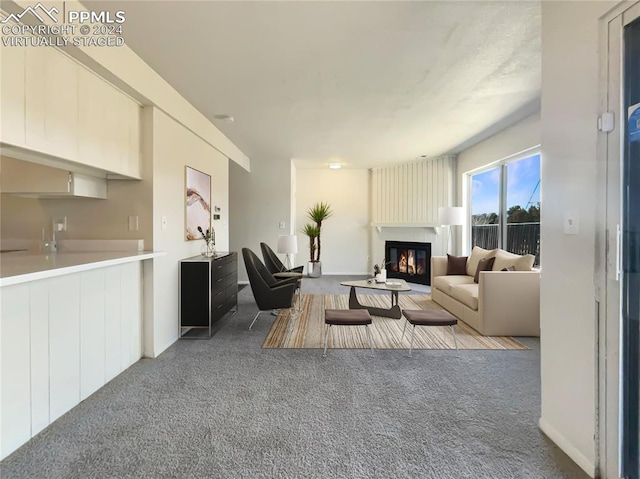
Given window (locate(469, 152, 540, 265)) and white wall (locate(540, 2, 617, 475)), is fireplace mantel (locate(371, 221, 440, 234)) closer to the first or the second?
window (locate(469, 152, 540, 265))

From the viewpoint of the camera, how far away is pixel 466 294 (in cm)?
387

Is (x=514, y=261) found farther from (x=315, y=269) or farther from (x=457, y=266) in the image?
(x=315, y=269)

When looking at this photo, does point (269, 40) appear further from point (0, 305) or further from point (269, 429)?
point (269, 429)

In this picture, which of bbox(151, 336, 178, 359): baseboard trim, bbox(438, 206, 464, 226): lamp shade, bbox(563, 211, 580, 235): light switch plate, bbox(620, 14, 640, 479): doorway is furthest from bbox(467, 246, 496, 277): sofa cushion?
bbox(151, 336, 178, 359): baseboard trim

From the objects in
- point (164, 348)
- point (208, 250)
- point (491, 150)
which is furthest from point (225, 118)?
point (491, 150)

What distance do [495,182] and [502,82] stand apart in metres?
2.55

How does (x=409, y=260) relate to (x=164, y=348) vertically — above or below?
above

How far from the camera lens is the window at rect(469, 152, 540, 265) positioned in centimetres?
429

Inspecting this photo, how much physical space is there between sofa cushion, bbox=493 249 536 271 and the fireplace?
7.12ft

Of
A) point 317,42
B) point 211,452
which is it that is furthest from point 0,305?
point 317,42

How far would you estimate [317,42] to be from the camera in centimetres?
236

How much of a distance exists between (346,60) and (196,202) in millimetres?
2423

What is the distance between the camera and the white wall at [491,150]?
405cm

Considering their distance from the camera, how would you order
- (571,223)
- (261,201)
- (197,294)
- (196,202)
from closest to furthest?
(571,223)
(197,294)
(196,202)
(261,201)
